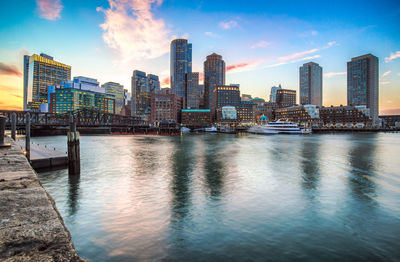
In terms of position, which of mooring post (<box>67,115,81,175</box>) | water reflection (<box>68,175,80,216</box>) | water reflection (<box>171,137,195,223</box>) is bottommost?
water reflection (<box>171,137,195,223</box>)

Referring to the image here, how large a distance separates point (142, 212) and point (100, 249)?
4715 millimetres

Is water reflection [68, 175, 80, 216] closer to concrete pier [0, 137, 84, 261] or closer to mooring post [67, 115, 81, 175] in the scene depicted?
mooring post [67, 115, 81, 175]

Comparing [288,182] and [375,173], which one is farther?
[375,173]

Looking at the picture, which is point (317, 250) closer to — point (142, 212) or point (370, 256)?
point (370, 256)

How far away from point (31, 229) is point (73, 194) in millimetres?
16279

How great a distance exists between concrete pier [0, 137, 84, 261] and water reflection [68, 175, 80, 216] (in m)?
9.23

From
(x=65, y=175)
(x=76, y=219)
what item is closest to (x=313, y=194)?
(x=76, y=219)

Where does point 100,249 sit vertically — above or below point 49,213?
below

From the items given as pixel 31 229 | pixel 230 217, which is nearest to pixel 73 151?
pixel 230 217

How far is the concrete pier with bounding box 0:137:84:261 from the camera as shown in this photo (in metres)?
3.68

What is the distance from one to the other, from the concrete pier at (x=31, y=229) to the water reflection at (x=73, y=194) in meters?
9.23

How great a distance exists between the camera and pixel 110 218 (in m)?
14.1

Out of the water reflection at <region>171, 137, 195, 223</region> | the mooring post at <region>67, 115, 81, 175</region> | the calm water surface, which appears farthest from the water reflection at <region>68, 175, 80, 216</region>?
the water reflection at <region>171, 137, 195, 223</region>

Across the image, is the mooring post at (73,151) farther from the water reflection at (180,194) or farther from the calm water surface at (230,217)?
the water reflection at (180,194)
